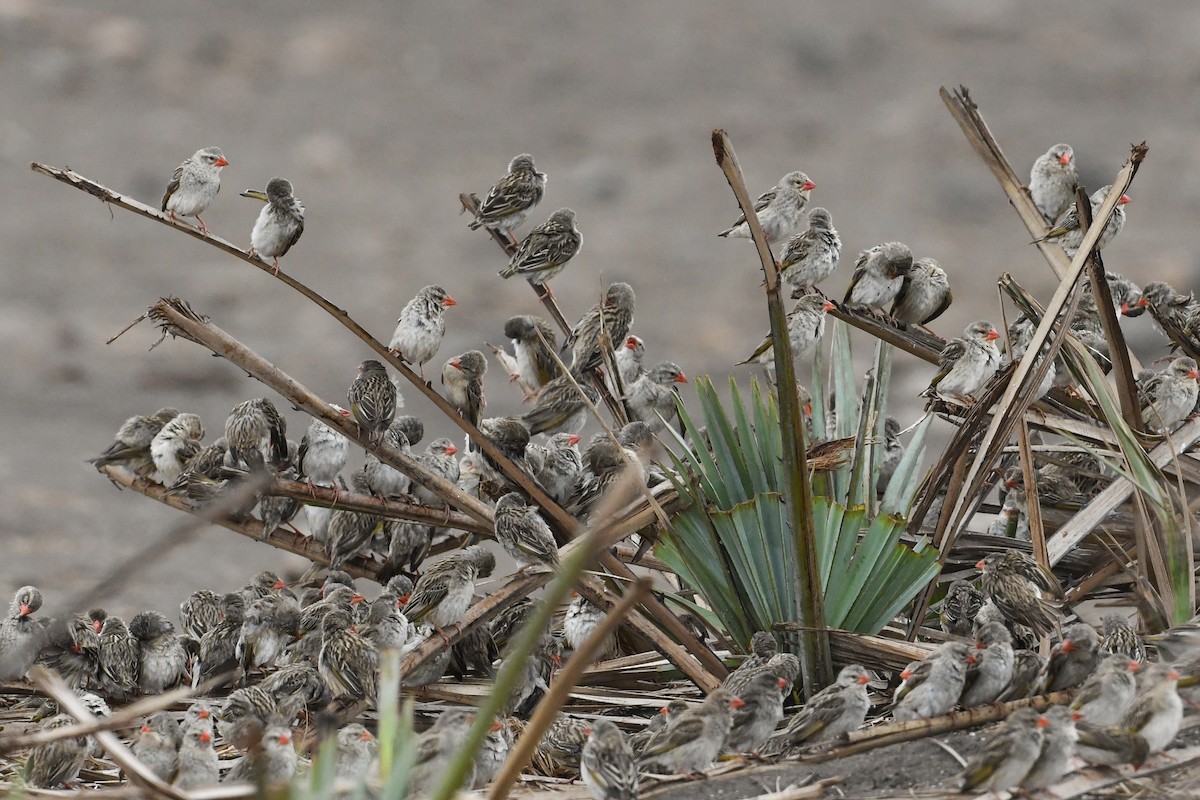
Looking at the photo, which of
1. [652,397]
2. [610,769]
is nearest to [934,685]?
[610,769]

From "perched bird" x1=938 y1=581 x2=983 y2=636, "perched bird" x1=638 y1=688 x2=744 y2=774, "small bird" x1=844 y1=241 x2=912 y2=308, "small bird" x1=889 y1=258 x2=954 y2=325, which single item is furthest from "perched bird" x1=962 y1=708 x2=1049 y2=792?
"small bird" x1=889 y1=258 x2=954 y2=325

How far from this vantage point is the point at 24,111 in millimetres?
24000

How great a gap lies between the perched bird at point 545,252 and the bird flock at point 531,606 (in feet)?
0.05

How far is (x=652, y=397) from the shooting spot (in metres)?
8.80

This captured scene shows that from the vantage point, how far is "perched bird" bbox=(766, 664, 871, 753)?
5.07 meters

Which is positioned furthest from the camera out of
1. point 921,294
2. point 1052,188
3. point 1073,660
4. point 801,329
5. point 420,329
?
point 1052,188

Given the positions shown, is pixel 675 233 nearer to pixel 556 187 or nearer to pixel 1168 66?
pixel 556 187

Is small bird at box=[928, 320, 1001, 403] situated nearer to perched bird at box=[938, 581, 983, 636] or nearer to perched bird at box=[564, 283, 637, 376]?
perched bird at box=[938, 581, 983, 636]

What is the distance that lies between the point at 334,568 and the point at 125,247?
1400 centimetres

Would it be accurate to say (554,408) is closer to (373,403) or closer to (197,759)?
A: (373,403)

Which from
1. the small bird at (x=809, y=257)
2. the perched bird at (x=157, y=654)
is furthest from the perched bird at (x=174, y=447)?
the small bird at (x=809, y=257)

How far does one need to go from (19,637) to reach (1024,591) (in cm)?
481

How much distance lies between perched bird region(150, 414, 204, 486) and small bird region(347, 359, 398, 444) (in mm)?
1696

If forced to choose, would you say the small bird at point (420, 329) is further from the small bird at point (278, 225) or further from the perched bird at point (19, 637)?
the perched bird at point (19, 637)
